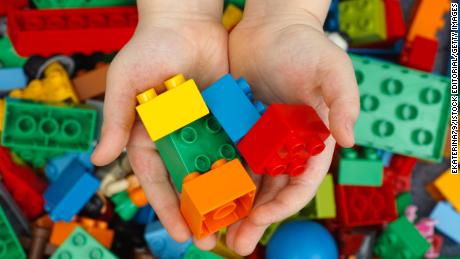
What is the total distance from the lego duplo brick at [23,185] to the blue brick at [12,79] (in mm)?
202

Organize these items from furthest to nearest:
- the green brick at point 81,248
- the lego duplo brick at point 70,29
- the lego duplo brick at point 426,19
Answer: the lego duplo brick at point 426,19 → the lego duplo brick at point 70,29 → the green brick at point 81,248

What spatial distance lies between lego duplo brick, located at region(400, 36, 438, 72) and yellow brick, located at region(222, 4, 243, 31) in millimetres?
580

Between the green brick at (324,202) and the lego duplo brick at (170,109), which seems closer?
the lego duplo brick at (170,109)

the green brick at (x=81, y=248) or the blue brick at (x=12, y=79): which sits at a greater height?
the blue brick at (x=12, y=79)

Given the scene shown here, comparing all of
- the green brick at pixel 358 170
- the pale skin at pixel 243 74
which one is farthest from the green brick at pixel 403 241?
the pale skin at pixel 243 74

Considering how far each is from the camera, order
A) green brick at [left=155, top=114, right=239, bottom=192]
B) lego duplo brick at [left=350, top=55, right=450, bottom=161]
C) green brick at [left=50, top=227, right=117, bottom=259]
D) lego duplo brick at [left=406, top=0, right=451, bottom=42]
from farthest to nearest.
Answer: lego duplo brick at [left=406, top=0, right=451, bottom=42], lego duplo brick at [left=350, top=55, right=450, bottom=161], green brick at [left=50, top=227, right=117, bottom=259], green brick at [left=155, top=114, right=239, bottom=192]

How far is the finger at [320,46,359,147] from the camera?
2.68 ft

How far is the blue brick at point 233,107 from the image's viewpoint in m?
0.91

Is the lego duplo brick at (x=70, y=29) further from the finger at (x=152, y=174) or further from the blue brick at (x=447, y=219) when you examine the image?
the blue brick at (x=447, y=219)

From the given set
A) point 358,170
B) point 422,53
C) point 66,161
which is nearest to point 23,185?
point 66,161

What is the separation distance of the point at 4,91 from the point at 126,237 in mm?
581

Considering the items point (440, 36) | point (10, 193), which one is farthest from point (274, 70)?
point (440, 36)

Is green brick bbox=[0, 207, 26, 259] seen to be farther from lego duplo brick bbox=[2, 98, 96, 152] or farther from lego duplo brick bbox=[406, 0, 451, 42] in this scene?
lego duplo brick bbox=[406, 0, 451, 42]

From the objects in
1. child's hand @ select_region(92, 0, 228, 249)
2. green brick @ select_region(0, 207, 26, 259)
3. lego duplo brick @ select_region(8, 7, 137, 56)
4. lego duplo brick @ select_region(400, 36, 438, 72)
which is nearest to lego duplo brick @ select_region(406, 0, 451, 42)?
lego duplo brick @ select_region(400, 36, 438, 72)
